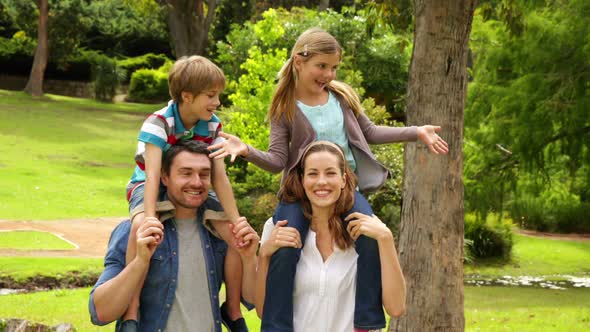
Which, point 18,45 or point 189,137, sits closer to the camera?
point 189,137

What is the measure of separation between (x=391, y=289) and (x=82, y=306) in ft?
20.5

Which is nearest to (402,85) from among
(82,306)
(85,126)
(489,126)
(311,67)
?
(489,126)

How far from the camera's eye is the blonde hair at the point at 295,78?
361 centimetres

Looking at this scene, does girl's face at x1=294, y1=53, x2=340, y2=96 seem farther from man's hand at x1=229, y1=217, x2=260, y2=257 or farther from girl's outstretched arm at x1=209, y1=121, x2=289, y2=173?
man's hand at x1=229, y1=217, x2=260, y2=257

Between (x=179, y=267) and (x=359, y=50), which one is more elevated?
(x=359, y=50)

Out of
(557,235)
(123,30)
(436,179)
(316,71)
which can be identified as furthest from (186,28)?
(316,71)

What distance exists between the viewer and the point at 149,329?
3.14 m

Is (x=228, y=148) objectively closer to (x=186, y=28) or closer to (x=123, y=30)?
(x=186, y=28)

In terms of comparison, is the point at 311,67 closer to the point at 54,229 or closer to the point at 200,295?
the point at 200,295

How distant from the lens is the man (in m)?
3.09

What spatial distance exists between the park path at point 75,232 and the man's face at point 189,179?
8.59 metres

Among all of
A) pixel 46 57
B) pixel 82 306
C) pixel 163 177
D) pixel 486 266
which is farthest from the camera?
pixel 46 57

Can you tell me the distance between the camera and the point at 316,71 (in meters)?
3.63

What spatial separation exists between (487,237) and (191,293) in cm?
1338
